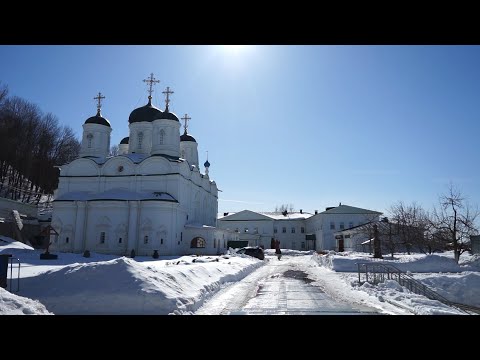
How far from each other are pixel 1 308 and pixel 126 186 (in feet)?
113

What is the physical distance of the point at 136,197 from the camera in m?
36.9

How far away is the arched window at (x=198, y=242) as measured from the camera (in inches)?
1545

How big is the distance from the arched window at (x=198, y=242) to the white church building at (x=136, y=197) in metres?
0.11

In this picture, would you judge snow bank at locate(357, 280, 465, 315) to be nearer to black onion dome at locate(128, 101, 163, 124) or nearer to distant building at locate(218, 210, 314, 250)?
black onion dome at locate(128, 101, 163, 124)

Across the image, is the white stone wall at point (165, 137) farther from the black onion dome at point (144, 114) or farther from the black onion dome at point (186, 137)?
the black onion dome at point (186, 137)

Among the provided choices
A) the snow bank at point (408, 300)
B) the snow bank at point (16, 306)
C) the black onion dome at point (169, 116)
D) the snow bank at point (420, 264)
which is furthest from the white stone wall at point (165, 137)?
the snow bank at point (16, 306)

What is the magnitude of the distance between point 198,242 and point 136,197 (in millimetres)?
8174

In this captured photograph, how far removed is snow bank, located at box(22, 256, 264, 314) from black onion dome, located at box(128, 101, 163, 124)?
35.5 metres

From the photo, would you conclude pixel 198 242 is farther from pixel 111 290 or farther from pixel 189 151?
A: pixel 111 290

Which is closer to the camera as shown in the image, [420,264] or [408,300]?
[408,300]

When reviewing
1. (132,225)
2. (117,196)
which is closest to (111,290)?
(132,225)

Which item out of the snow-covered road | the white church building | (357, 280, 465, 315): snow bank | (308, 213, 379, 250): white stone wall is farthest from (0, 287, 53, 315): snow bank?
(308, 213, 379, 250): white stone wall

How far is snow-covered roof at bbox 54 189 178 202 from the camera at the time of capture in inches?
1442

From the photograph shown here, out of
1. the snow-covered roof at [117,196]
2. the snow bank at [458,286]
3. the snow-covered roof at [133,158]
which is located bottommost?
the snow bank at [458,286]
